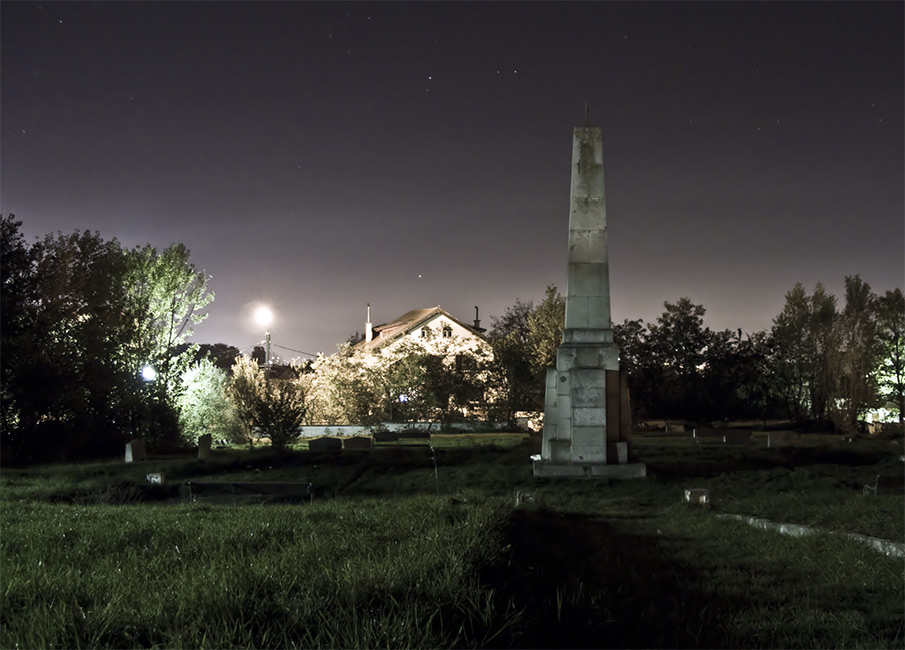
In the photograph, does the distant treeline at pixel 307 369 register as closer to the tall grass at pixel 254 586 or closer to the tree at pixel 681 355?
the tree at pixel 681 355

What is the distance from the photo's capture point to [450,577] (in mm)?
4699

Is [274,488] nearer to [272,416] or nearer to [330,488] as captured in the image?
[330,488]

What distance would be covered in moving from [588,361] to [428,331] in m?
24.3

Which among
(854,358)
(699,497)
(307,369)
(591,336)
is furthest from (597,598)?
(307,369)

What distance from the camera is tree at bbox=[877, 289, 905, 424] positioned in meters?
39.7

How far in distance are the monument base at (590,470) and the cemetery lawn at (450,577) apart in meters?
3.87

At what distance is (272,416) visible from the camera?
23578mm

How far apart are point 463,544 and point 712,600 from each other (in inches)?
89.5

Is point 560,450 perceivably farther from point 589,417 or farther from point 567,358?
point 567,358

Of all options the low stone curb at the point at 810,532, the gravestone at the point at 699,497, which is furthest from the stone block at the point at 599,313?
A: the low stone curb at the point at 810,532

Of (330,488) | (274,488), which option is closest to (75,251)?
(330,488)

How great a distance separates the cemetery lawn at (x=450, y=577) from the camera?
4031mm

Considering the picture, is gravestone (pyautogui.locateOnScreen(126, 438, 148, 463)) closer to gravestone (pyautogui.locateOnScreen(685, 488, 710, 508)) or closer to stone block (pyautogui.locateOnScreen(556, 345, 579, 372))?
stone block (pyautogui.locateOnScreen(556, 345, 579, 372))

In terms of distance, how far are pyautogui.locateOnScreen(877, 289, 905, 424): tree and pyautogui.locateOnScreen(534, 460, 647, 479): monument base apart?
2843cm
